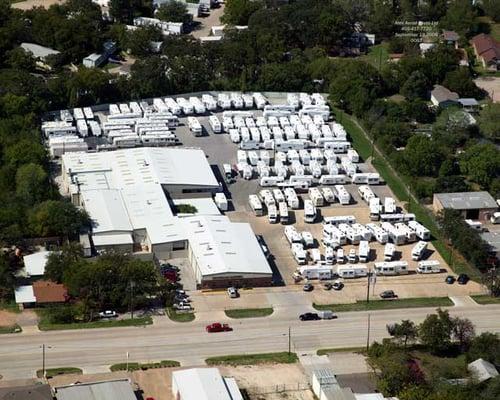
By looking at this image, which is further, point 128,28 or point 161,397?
point 128,28

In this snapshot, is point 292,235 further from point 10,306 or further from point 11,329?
point 11,329

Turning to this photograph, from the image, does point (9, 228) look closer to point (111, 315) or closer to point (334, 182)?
point (111, 315)

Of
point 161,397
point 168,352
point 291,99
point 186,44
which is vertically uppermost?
point 186,44

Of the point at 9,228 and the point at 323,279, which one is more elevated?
the point at 9,228

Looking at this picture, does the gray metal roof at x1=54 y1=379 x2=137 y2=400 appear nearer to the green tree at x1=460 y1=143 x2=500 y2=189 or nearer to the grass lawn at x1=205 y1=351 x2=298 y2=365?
the grass lawn at x1=205 y1=351 x2=298 y2=365

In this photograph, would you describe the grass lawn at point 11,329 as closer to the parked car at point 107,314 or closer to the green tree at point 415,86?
the parked car at point 107,314

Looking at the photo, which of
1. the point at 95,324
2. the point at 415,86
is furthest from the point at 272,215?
the point at 415,86

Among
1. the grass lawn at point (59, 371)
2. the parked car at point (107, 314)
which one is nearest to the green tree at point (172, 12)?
the parked car at point (107, 314)

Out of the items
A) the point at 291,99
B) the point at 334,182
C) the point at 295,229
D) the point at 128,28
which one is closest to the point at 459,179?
the point at 334,182
